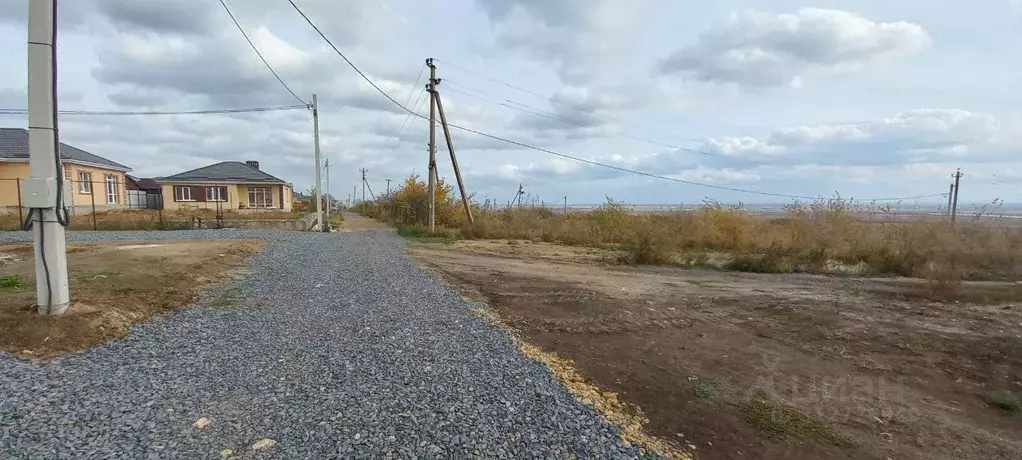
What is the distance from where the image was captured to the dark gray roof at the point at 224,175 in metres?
32.5

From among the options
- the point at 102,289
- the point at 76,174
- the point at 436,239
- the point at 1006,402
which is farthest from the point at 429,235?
the point at 76,174

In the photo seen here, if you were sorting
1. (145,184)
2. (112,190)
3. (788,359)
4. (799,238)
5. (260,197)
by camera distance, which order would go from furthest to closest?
(145,184) < (260,197) < (112,190) < (799,238) < (788,359)

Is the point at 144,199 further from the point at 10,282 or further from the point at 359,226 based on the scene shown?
the point at 10,282

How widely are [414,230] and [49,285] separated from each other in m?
17.1

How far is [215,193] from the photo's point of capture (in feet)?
109

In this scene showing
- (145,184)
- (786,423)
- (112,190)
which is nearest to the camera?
(786,423)

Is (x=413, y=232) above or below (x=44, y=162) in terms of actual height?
below

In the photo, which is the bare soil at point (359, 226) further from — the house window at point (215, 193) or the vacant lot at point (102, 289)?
the vacant lot at point (102, 289)

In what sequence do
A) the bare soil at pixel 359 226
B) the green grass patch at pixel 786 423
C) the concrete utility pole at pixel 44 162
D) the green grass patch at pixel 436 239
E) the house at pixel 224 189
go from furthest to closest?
the house at pixel 224 189
the bare soil at pixel 359 226
the green grass patch at pixel 436 239
the concrete utility pole at pixel 44 162
the green grass patch at pixel 786 423

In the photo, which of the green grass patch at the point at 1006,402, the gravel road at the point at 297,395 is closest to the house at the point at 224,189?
the gravel road at the point at 297,395

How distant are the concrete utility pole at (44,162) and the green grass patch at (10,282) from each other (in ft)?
8.22

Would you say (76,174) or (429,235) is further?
(76,174)

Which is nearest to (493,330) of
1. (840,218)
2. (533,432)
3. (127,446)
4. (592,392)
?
(592,392)

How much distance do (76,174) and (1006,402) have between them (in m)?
32.8
